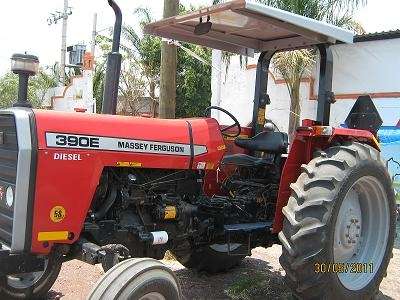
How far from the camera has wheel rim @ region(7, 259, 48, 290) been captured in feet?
13.4

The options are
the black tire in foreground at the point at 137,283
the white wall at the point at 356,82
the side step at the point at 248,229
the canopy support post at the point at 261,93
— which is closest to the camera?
the black tire in foreground at the point at 137,283

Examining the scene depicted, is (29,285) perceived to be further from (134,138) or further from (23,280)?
(134,138)

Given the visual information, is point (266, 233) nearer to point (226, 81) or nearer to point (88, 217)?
point (88, 217)

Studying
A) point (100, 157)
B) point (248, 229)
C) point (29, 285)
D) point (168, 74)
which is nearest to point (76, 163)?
point (100, 157)

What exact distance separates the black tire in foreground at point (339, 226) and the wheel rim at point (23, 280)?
77.7 inches

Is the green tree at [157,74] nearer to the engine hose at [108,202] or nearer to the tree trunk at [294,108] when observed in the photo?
the tree trunk at [294,108]

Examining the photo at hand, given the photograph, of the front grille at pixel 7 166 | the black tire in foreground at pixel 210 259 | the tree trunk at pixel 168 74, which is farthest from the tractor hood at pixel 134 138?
the tree trunk at pixel 168 74

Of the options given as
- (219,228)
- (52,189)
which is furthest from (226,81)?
(52,189)

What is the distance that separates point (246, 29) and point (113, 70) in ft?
4.67

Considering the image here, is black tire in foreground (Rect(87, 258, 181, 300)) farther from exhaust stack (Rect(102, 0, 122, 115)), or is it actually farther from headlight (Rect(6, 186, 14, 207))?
exhaust stack (Rect(102, 0, 122, 115))

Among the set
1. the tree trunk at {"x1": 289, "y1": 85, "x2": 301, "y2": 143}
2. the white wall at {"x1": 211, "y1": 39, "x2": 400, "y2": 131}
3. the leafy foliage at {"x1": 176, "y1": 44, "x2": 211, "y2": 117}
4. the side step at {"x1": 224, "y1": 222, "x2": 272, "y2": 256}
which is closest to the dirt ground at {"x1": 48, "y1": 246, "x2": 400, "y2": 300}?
the side step at {"x1": 224, "y1": 222, "x2": 272, "y2": 256}

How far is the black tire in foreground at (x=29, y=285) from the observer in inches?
159

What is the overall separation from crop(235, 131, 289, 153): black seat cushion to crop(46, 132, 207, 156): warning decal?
81 cm

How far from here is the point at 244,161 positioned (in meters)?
4.84
